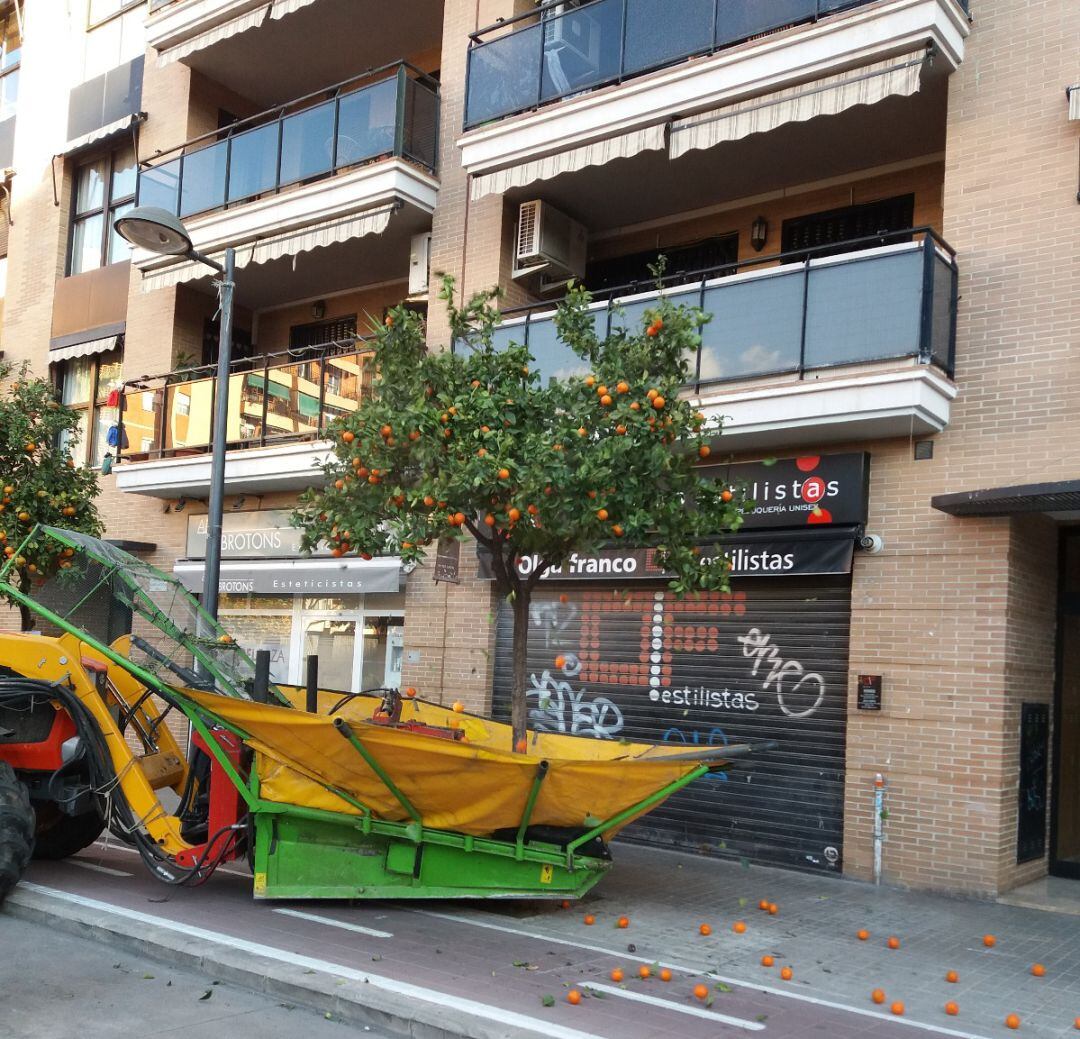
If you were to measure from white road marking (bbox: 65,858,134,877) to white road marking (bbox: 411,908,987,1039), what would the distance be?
2580 millimetres

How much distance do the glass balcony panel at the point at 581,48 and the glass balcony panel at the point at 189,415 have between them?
20.6 ft

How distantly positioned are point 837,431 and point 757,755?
3220mm

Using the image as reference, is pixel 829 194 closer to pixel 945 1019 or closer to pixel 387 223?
pixel 387 223

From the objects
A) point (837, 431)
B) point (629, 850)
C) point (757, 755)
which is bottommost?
point (629, 850)

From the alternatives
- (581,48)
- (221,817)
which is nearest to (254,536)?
(581,48)

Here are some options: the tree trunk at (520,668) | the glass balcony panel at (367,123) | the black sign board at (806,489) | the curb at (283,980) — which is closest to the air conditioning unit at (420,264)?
the glass balcony panel at (367,123)

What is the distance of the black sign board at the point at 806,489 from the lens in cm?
1027

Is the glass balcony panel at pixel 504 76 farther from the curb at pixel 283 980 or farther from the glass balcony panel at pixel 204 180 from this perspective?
the curb at pixel 283 980

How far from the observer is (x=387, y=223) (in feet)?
45.8

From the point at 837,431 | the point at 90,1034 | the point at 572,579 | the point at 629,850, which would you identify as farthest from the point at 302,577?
the point at 90,1034

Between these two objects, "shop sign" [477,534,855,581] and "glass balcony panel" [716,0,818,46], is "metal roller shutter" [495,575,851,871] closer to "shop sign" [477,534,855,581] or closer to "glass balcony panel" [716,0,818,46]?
"shop sign" [477,534,855,581]

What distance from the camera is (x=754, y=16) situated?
10922 mm

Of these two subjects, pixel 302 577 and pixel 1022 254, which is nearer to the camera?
pixel 1022 254

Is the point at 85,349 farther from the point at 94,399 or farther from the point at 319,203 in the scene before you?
the point at 319,203
